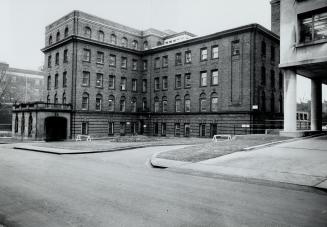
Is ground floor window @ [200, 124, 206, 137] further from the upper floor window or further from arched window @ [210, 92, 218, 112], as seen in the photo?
the upper floor window

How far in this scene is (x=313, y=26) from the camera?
20.4m

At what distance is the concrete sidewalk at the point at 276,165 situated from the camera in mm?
9844

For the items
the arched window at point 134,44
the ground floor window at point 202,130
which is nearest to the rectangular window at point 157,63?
the arched window at point 134,44

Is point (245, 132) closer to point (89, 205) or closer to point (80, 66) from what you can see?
point (80, 66)

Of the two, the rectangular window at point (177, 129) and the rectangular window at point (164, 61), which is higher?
the rectangular window at point (164, 61)

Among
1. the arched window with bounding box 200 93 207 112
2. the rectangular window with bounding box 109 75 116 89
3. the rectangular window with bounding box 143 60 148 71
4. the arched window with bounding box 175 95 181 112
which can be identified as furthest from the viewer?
the rectangular window with bounding box 143 60 148 71

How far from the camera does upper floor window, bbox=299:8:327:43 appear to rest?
19964 mm

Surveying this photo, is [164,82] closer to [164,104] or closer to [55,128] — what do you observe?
[164,104]

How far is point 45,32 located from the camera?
4872cm

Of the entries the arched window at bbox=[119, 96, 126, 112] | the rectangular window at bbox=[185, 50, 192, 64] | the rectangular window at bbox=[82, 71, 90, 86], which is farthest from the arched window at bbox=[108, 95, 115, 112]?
the rectangular window at bbox=[185, 50, 192, 64]

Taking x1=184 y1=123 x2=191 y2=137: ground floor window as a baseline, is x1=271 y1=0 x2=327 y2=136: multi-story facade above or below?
above

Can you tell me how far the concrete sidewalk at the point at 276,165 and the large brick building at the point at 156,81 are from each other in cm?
1906

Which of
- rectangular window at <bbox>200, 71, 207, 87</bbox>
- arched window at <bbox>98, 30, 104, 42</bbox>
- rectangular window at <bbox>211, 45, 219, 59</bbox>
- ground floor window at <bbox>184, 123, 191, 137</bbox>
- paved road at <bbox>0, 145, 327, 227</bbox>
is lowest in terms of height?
paved road at <bbox>0, 145, 327, 227</bbox>

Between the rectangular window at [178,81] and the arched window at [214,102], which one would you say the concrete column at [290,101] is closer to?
the arched window at [214,102]
